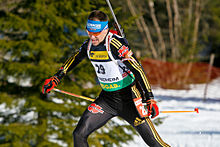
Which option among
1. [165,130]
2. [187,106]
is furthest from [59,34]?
[187,106]

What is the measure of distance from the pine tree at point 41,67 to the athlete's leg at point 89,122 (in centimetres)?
252

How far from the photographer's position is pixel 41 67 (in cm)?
600

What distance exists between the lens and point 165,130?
27.5ft

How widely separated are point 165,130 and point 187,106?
3.80m

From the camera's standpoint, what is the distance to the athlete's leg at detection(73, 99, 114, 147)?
11.2ft

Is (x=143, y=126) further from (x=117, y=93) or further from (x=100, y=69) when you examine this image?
(x=100, y=69)

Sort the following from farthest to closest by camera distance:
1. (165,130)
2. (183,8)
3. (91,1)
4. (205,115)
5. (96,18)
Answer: (183,8)
(205,115)
(165,130)
(91,1)
(96,18)

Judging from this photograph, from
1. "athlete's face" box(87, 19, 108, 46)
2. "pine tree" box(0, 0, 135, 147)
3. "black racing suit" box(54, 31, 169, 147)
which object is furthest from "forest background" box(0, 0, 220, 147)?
"athlete's face" box(87, 19, 108, 46)

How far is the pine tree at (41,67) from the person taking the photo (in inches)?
241

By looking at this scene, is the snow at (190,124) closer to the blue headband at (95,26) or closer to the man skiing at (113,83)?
the man skiing at (113,83)

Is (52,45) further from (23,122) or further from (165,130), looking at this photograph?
(165,130)

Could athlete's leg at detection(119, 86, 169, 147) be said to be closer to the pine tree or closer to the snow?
the snow

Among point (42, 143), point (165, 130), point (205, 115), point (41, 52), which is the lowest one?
point (205, 115)

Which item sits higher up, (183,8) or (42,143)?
(42,143)
